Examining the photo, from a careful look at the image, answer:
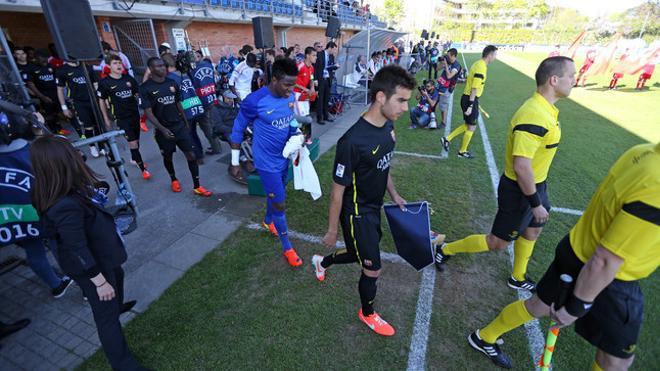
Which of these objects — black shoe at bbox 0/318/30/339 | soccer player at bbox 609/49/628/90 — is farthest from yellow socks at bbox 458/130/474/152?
soccer player at bbox 609/49/628/90

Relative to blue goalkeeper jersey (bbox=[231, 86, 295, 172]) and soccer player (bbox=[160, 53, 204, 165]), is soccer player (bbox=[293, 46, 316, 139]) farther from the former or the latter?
blue goalkeeper jersey (bbox=[231, 86, 295, 172])

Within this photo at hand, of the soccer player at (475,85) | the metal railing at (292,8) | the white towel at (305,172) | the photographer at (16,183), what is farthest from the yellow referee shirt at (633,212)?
the metal railing at (292,8)

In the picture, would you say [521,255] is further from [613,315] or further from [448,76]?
[448,76]

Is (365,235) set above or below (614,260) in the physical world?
below

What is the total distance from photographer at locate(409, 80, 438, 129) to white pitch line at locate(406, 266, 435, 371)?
23.4ft

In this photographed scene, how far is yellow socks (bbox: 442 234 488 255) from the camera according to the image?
3600 millimetres

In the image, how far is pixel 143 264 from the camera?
414 cm

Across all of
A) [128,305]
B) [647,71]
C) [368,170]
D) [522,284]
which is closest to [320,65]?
[368,170]

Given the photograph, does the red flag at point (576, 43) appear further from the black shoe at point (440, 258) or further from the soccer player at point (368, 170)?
the soccer player at point (368, 170)

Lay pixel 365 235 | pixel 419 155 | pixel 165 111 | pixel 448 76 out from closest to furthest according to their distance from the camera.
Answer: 1. pixel 365 235
2. pixel 165 111
3. pixel 419 155
4. pixel 448 76

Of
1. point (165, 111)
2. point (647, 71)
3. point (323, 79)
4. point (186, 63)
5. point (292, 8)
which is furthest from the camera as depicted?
point (292, 8)

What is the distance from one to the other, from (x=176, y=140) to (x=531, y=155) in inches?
207

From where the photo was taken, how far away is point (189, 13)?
13484mm

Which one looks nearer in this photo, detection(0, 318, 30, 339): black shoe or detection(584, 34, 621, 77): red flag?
detection(0, 318, 30, 339): black shoe
